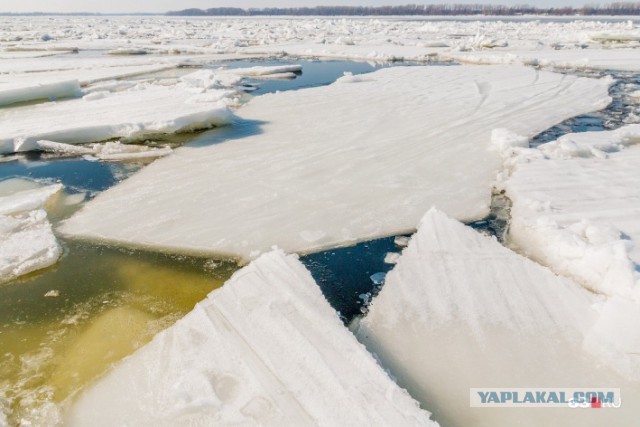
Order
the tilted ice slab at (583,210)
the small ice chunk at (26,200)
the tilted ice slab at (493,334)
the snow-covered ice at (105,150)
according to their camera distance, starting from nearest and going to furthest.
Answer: the tilted ice slab at (493,334) < the tilted ice slab at (583,210) < the small ice chunk at (26,200) < the snow-covered ice at (105,150)

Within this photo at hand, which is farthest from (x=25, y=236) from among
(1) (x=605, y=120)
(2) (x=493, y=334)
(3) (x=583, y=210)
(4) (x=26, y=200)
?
(1) (x=605, y=120)

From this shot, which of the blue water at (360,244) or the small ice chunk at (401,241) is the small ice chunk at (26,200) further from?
the small ice chunk at (401,241)

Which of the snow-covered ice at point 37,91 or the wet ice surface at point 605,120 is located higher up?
the snow-covered ice at point 37,91

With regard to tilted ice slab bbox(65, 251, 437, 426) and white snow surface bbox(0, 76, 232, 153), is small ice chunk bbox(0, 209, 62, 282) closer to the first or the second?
tilted ice slab bbox(65, 251, 437, 426)

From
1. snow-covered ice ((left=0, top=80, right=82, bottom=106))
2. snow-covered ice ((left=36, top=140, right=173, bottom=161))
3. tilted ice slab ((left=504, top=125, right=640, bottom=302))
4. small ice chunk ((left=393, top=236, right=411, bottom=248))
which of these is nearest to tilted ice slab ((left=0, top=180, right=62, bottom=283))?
snow-covered ice ((left=36, top=140, right=173, bottom=161))

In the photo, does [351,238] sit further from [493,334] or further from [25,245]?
[25,245]

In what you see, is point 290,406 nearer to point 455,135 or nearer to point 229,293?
point 229,293

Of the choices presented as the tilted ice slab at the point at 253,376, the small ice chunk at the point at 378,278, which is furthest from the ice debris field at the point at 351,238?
the small ice chunk at the point at 378,278
